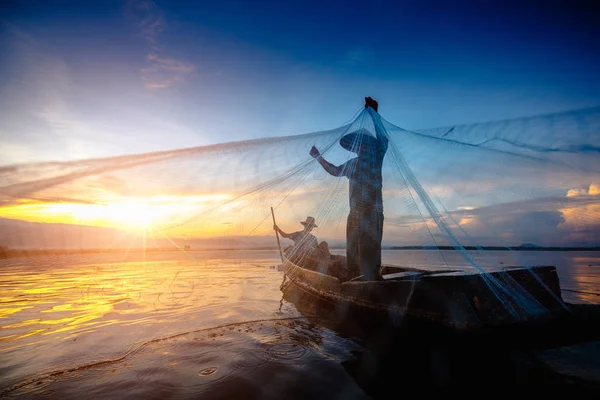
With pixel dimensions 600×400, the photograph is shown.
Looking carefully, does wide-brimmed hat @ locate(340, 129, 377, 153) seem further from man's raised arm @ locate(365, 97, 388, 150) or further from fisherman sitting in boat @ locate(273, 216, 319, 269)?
fisherman sitting in boat @ locate(273, 216, 319, 269)

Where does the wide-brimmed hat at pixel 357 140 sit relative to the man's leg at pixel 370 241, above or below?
above

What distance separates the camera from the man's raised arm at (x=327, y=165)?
6566 mm

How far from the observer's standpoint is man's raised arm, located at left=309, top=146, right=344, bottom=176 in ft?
21.5

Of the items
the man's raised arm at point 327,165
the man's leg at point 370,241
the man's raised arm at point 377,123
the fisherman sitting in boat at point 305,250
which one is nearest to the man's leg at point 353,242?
the man's leg at point 370,241

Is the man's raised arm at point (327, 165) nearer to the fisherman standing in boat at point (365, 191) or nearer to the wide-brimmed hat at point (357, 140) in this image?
the fisherman standing in boat at point (365, 191)

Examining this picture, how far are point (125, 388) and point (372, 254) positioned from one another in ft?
18.3

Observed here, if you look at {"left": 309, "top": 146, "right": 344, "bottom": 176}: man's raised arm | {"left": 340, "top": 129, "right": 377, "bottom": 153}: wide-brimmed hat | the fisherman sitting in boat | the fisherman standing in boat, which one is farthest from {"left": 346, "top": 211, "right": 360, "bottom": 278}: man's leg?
the fisherman sitting in boat

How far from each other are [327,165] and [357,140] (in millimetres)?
966

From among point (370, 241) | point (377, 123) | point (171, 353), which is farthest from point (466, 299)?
point (171, 353)

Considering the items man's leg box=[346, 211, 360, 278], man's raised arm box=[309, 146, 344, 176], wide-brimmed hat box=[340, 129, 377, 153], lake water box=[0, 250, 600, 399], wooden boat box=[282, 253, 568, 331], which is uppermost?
wide-brimmed hat box=[340, 129, 377, 153]

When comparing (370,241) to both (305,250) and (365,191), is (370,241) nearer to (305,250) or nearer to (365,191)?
(365,191)

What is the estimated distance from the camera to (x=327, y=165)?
6.75 meters

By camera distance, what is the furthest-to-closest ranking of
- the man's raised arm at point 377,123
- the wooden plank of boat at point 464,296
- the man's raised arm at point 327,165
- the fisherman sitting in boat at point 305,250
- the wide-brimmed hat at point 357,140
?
the fisherman sitting in boat at point 305,250 → the man's raised arm at point 327,165 → the wide-brimmed hat at point 357,140 → the man's raised arm at point 377,123 → the wooden plank of boat at point 464,296

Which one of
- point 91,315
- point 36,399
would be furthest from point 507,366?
point 91,315
